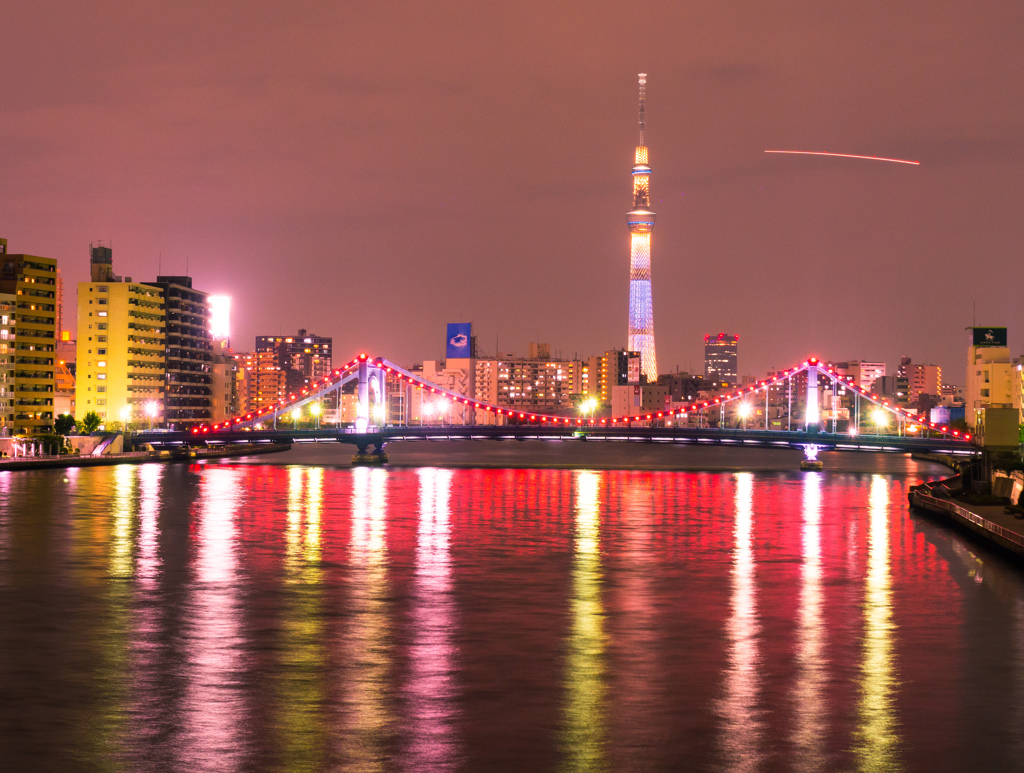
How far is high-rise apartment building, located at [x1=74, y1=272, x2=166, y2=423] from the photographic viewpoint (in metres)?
150

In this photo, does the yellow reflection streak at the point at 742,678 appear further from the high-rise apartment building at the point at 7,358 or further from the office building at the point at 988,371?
the office building at the point at 988,371

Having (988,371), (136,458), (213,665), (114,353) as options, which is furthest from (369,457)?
(213,665)

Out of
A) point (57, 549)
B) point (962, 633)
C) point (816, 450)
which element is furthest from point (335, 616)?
point (816, 450)

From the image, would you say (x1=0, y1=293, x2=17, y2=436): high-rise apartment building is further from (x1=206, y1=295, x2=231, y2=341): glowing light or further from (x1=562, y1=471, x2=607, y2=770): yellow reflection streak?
(x1=562, y1=471, x2=607, y2=770): yellow reflection streak

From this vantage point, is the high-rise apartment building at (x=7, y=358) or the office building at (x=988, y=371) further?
the office building at (x=988, y=371)

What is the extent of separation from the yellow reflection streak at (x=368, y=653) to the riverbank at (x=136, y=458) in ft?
183

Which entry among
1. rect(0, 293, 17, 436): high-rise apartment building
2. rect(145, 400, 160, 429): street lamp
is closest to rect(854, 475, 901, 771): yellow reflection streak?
rect(0, 293, 17, 436): high-rise apartment building

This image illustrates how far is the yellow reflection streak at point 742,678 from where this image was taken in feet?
46.6

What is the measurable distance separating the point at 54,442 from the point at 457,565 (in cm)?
7728

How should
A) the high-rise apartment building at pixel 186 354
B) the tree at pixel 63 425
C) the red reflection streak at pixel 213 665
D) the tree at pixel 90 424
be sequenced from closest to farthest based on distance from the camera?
1. the red reflection streak at pixel 213 665
2. the tree at pixel 63 425
3. the tree at pixel 90 424
4. the high-rise apartment building at pixel 186 354

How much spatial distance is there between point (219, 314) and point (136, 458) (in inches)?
2756

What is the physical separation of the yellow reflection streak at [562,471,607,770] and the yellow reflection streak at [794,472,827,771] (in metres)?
2.31

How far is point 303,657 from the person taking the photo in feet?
66.0

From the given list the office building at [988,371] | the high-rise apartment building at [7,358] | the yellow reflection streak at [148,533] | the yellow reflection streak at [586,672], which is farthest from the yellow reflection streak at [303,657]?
the office building at [988,371]
